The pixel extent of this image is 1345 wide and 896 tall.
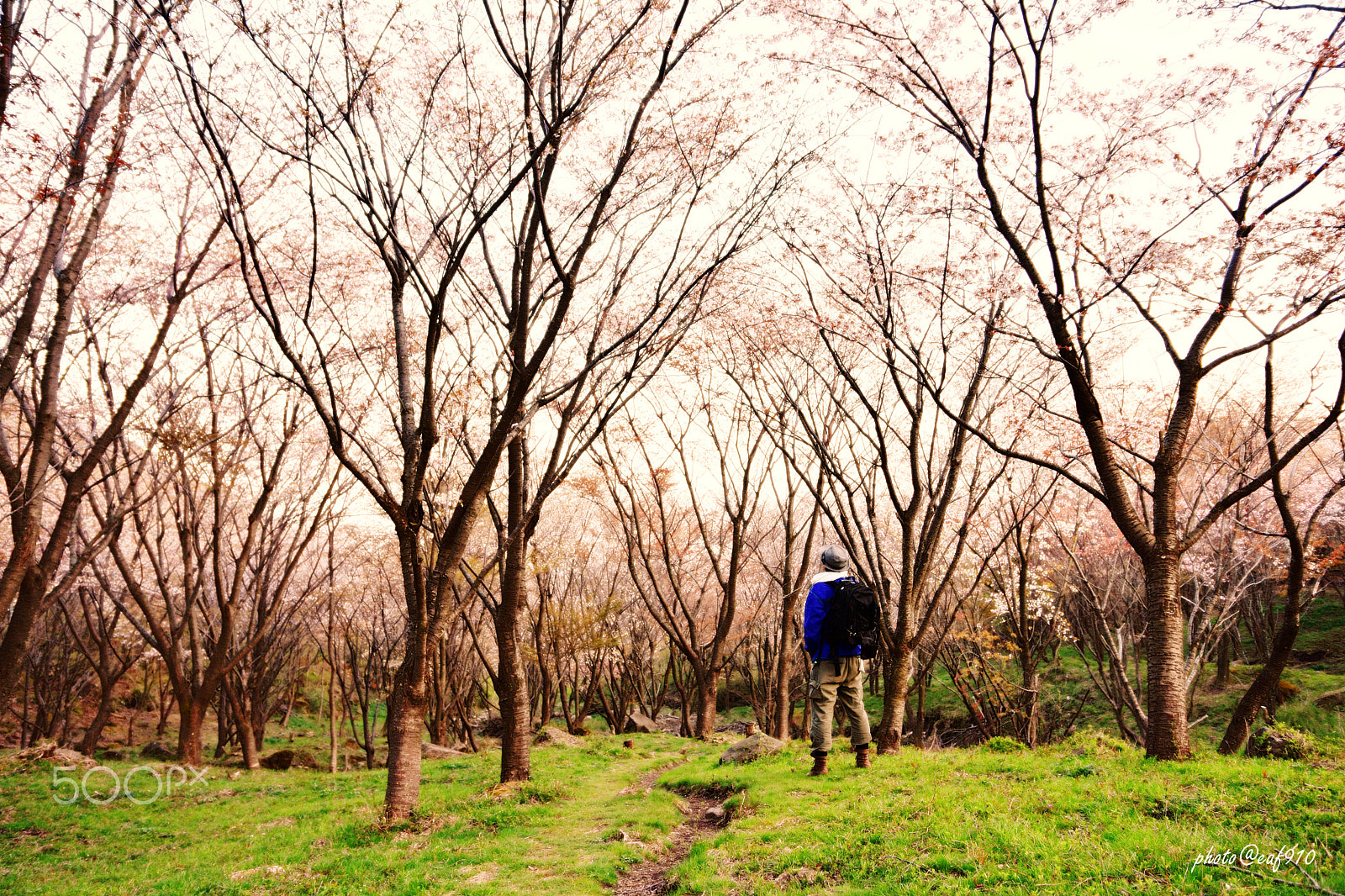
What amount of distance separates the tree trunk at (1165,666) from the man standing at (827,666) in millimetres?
2490

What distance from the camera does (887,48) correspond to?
23.7ft

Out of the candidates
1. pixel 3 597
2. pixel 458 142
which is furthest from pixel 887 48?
pixel 3 597

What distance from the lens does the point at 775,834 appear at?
521 centimetres

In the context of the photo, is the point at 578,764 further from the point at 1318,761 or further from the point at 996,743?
the point at 1318,761

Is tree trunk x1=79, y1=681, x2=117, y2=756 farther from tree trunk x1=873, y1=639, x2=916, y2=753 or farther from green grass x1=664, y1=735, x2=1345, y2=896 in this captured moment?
tree trunk x1=873, y1=639, x2=916, y2=753

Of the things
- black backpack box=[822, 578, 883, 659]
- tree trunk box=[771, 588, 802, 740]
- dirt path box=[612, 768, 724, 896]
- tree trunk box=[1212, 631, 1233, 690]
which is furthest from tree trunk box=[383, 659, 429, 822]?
tree trunk box=[1212, 631, 1233, 690]

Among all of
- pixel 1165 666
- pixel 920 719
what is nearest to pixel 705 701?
pixel 920 719

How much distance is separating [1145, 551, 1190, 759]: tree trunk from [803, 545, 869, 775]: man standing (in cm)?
249

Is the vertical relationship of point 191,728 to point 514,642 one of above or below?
below

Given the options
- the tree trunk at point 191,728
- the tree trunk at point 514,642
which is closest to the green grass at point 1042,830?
the tree trunk at point 514,642

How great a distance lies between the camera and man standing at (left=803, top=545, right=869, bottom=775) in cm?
690

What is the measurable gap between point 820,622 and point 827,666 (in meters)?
0.48

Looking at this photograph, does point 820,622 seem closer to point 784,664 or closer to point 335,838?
point 335,838

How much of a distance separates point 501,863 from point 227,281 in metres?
10.5
